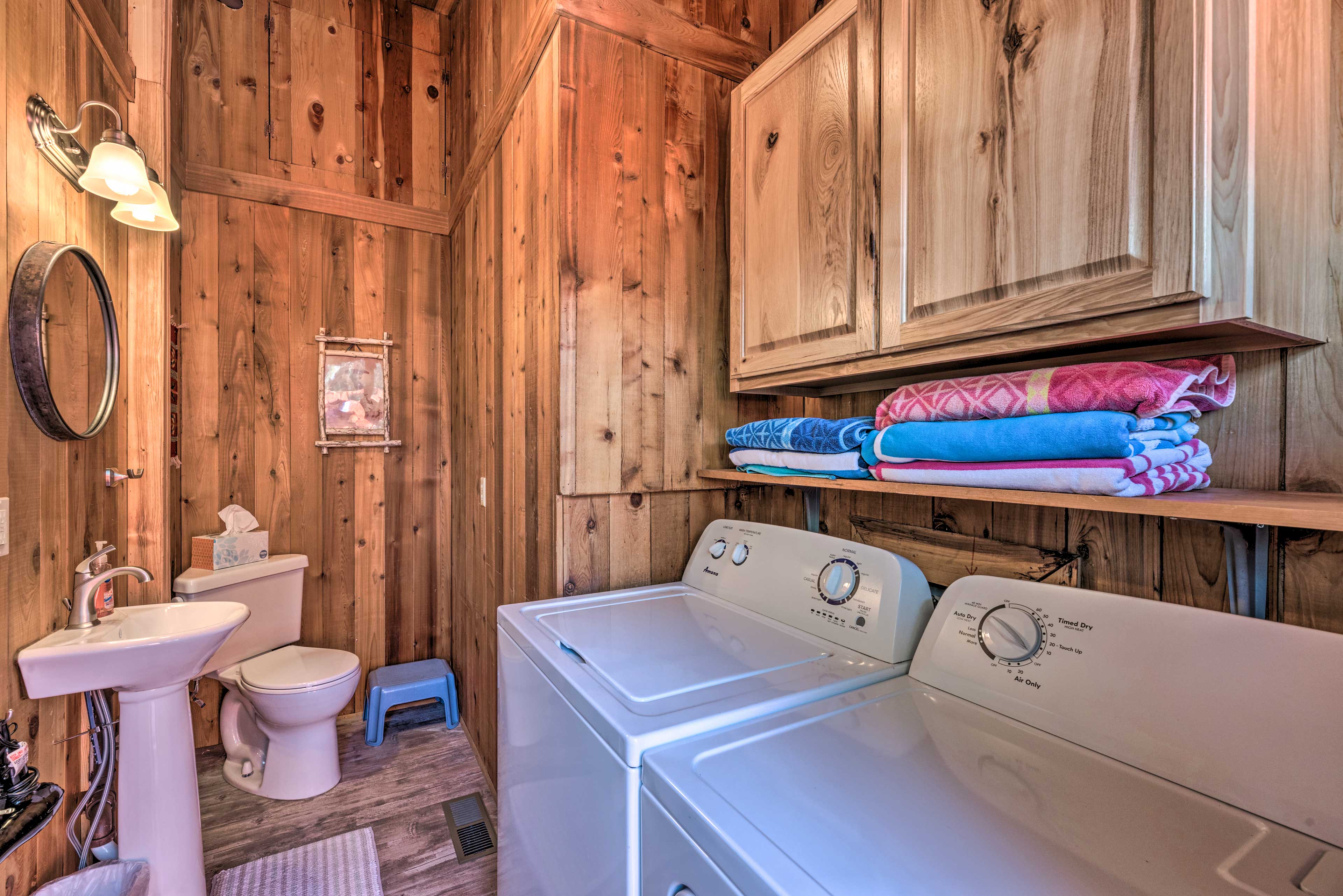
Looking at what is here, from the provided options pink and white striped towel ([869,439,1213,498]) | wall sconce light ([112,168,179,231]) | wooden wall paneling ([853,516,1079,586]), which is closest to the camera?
pink and white striped towel ([869,439,1213,498])

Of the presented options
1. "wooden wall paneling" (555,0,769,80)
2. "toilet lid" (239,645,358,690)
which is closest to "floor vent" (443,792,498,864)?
"toilet lid" (239,645,358,690)

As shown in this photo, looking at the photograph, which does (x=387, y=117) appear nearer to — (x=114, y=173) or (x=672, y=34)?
(x=114, y=173)

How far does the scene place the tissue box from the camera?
2.26m

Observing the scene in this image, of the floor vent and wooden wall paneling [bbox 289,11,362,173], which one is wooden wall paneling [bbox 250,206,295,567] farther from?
the floor vent

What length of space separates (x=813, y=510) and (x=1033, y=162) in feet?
2.90

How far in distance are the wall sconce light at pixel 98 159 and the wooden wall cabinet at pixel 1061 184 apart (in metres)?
1.68

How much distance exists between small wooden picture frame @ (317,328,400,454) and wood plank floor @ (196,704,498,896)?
1.33m

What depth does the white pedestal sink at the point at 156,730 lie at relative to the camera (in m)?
1.38

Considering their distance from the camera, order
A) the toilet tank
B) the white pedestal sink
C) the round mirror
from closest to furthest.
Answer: the round mirror, the white pedestal sink, the toilet tank

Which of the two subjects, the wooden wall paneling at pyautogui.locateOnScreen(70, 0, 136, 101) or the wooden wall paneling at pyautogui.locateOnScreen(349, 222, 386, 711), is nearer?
the wooden wall paneling at pyautogui.locateOnScreen(70, 0, 136, 101)

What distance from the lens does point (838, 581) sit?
1.11 metres

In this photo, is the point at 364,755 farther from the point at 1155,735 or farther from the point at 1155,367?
the point at 1155,367

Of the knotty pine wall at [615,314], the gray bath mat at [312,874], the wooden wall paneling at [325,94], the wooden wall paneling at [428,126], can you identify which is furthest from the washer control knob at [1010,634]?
the wooden wall paneling at [325,94]

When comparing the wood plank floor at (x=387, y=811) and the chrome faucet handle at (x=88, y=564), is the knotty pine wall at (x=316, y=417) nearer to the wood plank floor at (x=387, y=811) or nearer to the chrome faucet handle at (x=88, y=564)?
the wood plank floor at (x=387, y=811)
